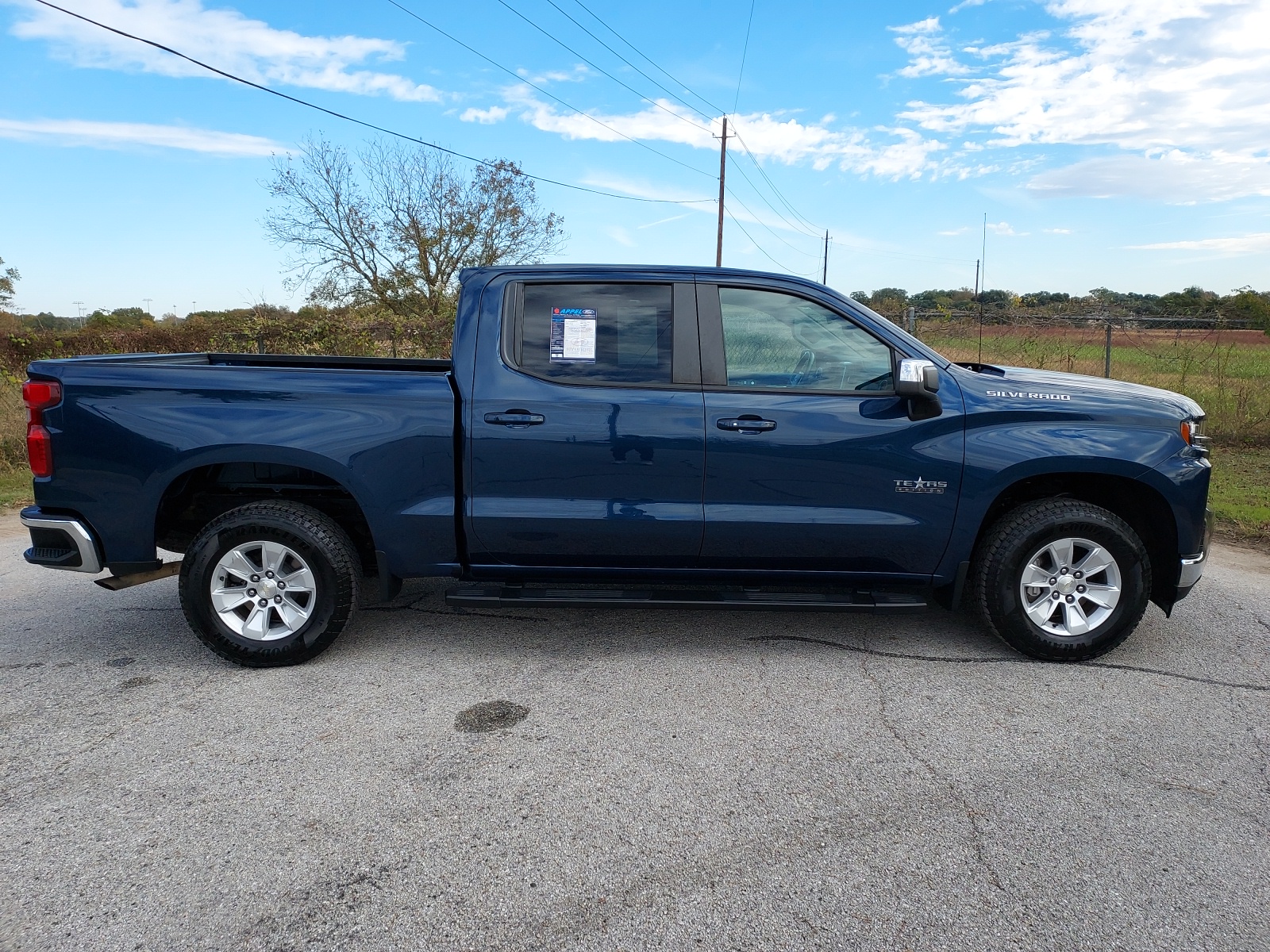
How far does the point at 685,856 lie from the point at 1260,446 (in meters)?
11.3

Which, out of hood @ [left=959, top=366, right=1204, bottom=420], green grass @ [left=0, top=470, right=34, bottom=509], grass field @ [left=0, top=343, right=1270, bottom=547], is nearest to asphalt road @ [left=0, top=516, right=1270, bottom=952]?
hood @ [left=959, top=366, right=1204, bottom=420]

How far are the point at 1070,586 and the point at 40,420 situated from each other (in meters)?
5.07

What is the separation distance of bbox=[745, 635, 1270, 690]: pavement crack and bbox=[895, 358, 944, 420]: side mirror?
1.24 metres

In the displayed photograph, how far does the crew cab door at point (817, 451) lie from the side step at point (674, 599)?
15 cm

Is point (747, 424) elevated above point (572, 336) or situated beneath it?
situated beneath

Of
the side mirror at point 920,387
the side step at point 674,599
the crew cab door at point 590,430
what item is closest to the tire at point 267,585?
the side step at point 674,599

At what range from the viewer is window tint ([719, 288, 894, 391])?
409 centimetres

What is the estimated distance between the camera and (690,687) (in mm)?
3844

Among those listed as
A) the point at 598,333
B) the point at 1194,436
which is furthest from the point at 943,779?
the point at 598,333

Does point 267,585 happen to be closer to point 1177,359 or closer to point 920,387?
point 920,387

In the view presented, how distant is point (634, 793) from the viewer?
294cm

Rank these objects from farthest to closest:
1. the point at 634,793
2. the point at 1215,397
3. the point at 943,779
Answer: the point at 1215,397
the point at 943,779
the point at 634,793

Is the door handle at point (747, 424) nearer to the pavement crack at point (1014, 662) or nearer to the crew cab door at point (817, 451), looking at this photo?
the crew cab door at point (817, 451)

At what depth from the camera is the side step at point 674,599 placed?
4.02 meters
